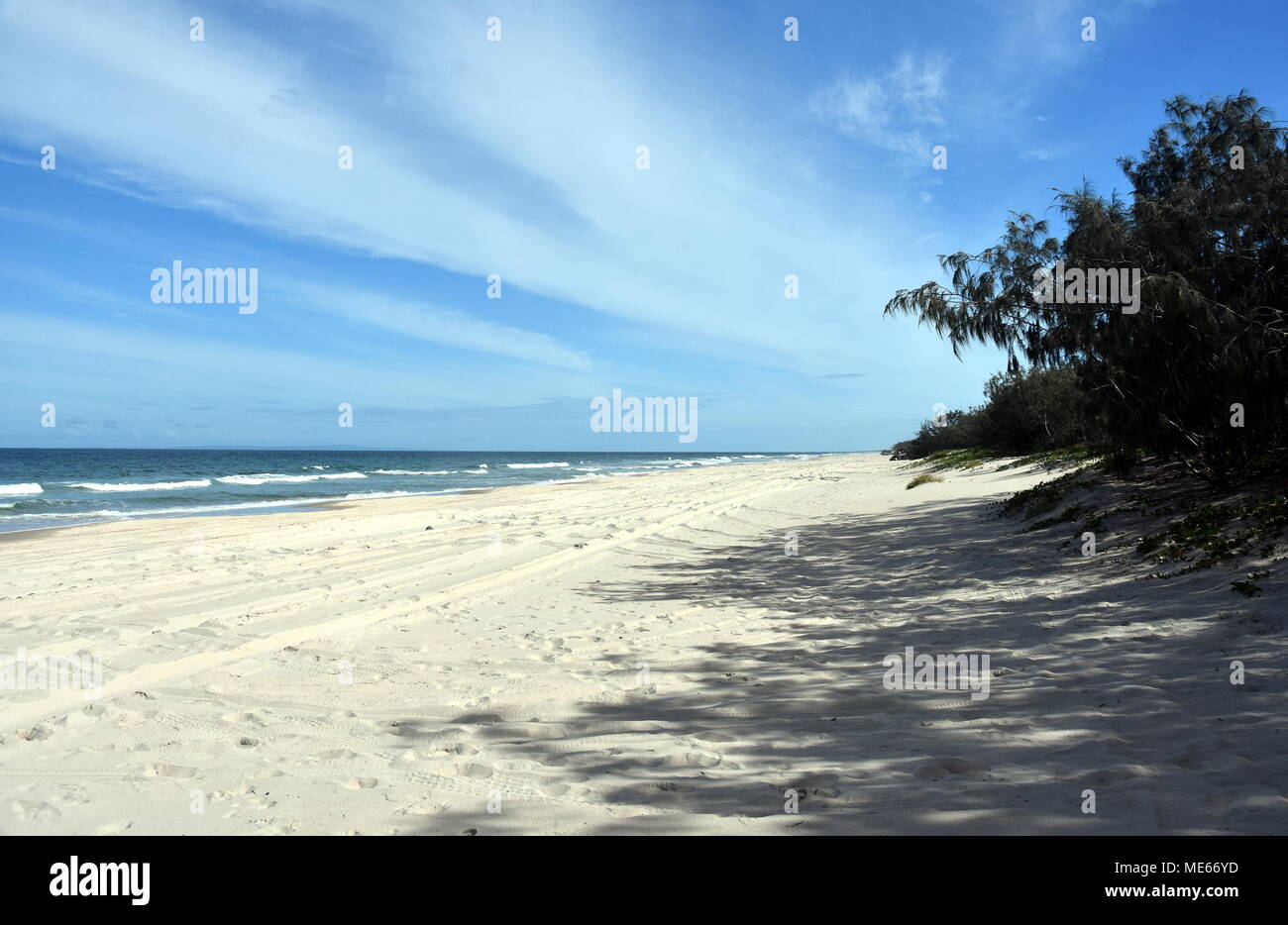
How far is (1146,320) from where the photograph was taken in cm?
909

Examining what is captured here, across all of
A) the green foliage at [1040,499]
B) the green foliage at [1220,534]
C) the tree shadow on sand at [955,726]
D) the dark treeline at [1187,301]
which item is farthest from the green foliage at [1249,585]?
the green foliage at [1040,499]

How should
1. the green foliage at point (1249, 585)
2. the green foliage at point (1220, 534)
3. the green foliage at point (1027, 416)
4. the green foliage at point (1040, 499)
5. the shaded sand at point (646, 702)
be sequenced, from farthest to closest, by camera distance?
the green foliage at point (1027, 416)
the green foliage at point (1040, 499)
the green foliage at point (1220, 534)
the green foliage at point (1249, 585)
the shaded sand at point (646, 702)

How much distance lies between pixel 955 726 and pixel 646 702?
2006mm

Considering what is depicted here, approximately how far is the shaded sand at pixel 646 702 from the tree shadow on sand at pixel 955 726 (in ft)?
0.07

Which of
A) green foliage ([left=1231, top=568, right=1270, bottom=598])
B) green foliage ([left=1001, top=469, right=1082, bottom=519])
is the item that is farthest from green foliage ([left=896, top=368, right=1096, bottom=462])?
green foliage ([left=1231, top=568, right=1270, bottom=598])

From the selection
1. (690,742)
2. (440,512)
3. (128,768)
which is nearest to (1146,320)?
(690,742)

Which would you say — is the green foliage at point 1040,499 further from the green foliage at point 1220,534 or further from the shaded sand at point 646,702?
the green foliage at point 1220,534

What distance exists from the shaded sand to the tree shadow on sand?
21mm

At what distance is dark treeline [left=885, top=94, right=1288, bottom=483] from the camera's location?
325 inches

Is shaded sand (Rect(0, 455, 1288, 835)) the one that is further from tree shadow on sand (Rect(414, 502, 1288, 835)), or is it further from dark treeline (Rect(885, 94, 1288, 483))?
dark treeline (Rect(885, 94, 1288, 483))

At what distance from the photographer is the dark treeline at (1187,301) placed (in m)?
8.26

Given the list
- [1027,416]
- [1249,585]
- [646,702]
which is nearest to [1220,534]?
[1249,585]

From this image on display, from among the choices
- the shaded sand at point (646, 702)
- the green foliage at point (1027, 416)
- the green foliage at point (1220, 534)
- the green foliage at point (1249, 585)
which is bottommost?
the shaded sand at point (646, 702)

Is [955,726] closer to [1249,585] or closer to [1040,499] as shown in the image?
[1249,585]
